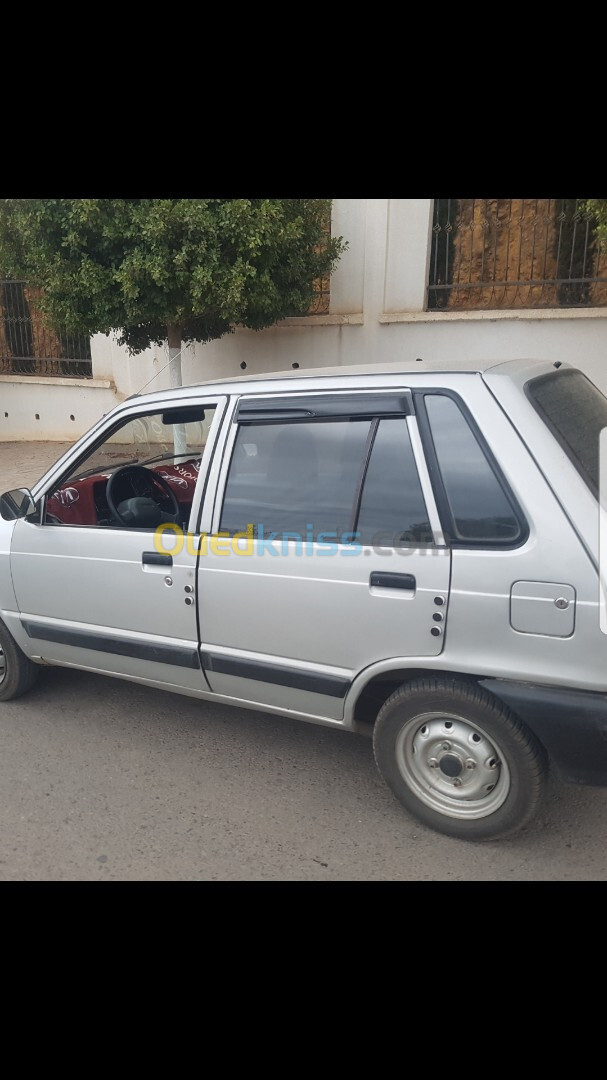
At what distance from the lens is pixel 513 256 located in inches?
343

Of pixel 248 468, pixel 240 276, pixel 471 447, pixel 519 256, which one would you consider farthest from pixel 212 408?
pixel 519 256

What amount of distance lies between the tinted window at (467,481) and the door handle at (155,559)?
1282 mm

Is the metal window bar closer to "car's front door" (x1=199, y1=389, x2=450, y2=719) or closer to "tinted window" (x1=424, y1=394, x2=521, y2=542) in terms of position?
"car's front door" (x1=199, y1=389, x2=450, y2=719)

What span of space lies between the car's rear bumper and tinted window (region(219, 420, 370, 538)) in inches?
35.4

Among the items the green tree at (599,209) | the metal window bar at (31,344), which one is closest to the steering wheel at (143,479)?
the green tree at (599,209)

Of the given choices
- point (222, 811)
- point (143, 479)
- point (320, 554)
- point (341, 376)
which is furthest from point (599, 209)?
point (222, 811)

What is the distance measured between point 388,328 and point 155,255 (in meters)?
3.50

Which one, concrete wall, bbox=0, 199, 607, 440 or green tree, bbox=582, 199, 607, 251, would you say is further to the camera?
concrete wall, bbox=0, 199, 607, 440

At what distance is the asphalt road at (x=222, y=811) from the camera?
2.75 meters

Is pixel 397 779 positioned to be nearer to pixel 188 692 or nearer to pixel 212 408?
pixel 188 692

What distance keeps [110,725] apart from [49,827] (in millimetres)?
849

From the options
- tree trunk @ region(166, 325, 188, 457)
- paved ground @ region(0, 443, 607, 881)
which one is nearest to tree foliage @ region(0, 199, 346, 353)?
tree trunk @ region(166, 325, 188, 457)

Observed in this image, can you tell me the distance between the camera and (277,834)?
2.94m

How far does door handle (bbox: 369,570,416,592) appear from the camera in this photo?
8.77 feet
